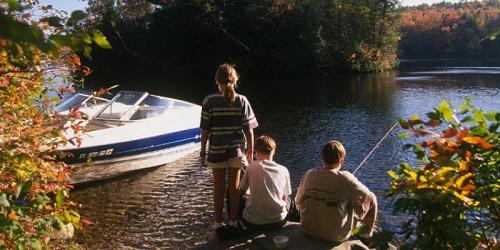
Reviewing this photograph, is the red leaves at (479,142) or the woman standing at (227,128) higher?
the red leaves at (479,142)

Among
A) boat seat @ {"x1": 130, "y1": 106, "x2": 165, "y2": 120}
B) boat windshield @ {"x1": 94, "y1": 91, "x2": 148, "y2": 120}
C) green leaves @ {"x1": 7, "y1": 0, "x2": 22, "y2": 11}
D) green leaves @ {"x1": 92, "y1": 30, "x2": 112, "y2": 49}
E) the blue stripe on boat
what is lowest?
the blue stripe on boat

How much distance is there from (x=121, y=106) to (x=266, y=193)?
7.41 m

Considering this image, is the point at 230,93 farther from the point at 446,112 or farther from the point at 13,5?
the point at 13,5

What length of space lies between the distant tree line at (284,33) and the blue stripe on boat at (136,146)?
1485 inches

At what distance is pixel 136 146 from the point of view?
10.9 meters

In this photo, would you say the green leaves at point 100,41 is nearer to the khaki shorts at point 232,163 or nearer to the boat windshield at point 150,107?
the khaki shorts at point 232,163

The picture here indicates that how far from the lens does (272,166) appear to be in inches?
214

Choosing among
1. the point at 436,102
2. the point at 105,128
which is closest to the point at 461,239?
the point at 105,128

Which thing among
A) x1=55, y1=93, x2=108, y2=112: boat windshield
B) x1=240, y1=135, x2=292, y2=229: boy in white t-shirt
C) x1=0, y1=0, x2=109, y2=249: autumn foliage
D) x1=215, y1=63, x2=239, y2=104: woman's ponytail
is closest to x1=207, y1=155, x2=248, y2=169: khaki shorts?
x1=240, y1=135, x2=292, y2=229: boy in white t-shirt

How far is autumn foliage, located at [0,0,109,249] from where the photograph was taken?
6.05ft

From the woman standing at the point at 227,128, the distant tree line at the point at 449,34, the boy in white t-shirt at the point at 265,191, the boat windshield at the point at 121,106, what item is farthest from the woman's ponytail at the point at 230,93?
the distant tree line at the point at 449,34

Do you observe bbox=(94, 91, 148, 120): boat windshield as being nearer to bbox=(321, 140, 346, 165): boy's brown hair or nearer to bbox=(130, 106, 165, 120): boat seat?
bbox=(130, 106, 165, 120): boat seat

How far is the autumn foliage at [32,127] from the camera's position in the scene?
1845 millimetres

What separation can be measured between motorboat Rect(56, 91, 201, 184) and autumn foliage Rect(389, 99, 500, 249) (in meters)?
7.94
